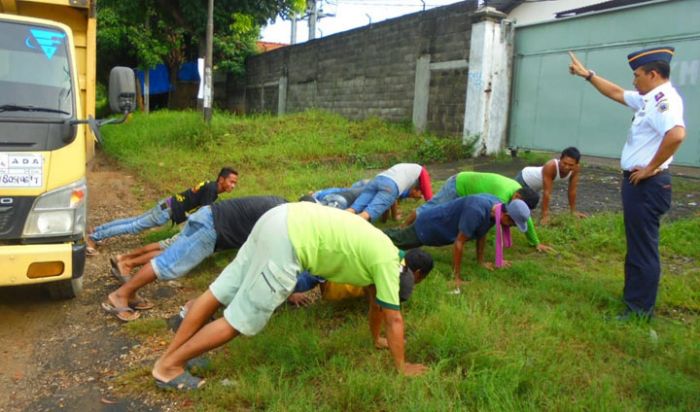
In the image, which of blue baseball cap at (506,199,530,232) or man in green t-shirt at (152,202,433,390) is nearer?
man in green t-shirt at (152,202,433,390)

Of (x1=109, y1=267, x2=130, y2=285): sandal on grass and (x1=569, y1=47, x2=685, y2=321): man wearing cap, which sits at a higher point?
(x1=569, y1=47, x2=685, y2=321): man wearing cap

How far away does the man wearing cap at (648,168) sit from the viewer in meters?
3.63

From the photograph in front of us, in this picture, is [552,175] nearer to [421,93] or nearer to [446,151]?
[446,151]

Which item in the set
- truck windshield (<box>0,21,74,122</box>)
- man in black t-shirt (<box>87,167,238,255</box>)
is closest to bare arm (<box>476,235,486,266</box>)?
man in black t-shirt (<box>87,167,238,255</box>)

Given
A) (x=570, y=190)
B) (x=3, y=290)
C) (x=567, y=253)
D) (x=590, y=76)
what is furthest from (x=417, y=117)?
(x=3, y=290)

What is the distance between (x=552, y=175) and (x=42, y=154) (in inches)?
196

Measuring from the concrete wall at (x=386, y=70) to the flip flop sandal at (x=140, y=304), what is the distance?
794cm

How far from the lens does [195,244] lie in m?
4.20

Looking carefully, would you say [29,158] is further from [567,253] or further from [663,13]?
[663,13]

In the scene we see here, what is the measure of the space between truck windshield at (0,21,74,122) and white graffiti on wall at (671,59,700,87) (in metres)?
7.89

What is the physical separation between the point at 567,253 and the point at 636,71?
7.02ft

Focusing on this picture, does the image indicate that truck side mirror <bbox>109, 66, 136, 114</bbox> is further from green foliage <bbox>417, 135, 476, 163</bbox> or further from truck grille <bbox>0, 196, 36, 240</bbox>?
green foliage <bbox>417, 135, 476, 163</bbox>

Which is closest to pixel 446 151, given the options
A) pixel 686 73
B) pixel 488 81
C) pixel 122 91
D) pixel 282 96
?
pixel 488 81

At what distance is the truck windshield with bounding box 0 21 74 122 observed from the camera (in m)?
3.97
